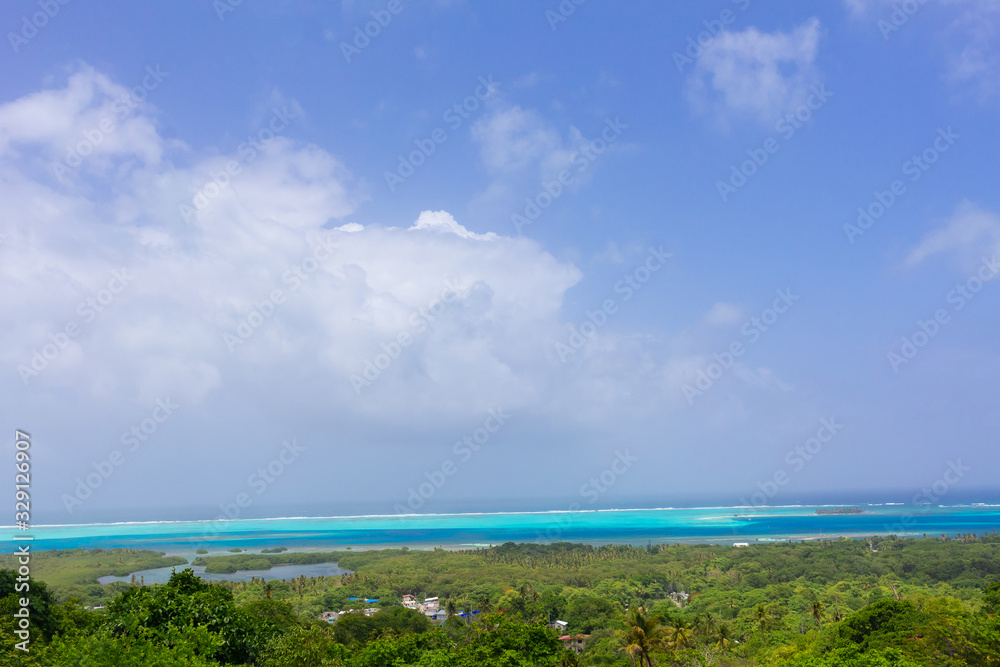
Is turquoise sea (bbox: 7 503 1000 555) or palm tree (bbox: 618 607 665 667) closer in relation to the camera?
palm tree (bbox: 618 607 665 667)

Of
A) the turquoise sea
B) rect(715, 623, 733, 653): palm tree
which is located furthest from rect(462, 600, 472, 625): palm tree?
the turquoise sea

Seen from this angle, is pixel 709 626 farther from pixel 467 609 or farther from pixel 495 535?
pixel 495 535

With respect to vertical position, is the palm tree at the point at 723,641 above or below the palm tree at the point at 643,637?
below

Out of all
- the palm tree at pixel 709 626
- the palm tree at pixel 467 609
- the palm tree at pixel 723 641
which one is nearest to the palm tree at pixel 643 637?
the palm tree at pixel 723 641

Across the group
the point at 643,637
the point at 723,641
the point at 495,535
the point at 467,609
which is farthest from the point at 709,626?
the point at 495,535

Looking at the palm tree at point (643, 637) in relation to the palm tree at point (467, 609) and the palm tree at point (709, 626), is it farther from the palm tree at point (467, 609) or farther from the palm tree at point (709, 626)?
the palm tree at point (467, 609)

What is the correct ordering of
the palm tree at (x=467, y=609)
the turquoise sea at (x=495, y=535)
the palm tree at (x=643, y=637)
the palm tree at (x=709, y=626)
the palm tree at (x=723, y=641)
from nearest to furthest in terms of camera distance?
1. the palm tree at (x=643, y=637)
2. the palm tree at (x=723, y=641)
3. the palm tree at (x=709, y=626)
4. the palm tree at (x=467, y=609)
5. the turquoise sea at (x=495, y=535)

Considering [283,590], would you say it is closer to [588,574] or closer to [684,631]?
[588,574]

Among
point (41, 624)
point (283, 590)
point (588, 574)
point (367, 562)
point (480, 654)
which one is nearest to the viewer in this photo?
point (480, 654)

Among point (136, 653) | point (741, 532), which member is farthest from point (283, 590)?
point (741, 532)

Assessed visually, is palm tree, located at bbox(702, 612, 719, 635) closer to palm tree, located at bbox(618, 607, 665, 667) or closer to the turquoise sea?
palm tree, located at bbox(618, 607, 665, 667)

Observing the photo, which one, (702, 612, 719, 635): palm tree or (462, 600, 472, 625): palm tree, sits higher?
(702, 612, 719, 635): palm tree
